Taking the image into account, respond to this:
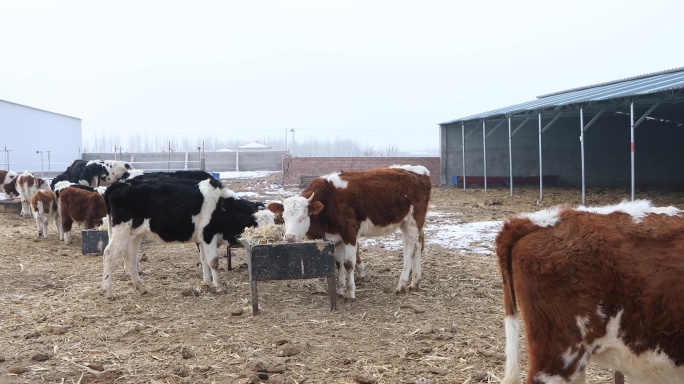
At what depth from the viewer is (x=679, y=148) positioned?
30.7m

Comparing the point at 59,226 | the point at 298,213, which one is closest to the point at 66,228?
the point at 59,226

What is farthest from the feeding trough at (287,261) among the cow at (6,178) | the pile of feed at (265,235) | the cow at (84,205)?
the cow at (6,178)

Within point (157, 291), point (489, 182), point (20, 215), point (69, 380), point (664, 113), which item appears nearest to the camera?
point (69, 380)

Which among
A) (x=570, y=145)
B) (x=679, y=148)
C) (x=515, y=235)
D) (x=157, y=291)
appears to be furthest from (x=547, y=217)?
(x=679, y=148)

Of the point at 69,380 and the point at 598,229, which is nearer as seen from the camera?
the point at 598,229

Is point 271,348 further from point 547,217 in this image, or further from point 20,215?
point 20,215

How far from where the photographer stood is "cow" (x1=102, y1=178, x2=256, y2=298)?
28.5ft

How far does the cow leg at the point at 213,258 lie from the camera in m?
8.97

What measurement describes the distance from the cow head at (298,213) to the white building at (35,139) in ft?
110

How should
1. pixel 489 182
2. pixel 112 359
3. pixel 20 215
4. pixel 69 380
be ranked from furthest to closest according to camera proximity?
pixel 489 182 → pixel 20 215 → pixel 112 359 → pixel 69 380

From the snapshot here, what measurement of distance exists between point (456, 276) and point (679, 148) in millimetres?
27054

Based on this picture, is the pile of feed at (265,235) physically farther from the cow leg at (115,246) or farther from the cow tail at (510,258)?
the cow tail at (510,258)

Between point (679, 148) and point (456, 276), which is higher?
point (679, 148)

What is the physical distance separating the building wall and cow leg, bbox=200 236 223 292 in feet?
75.8
